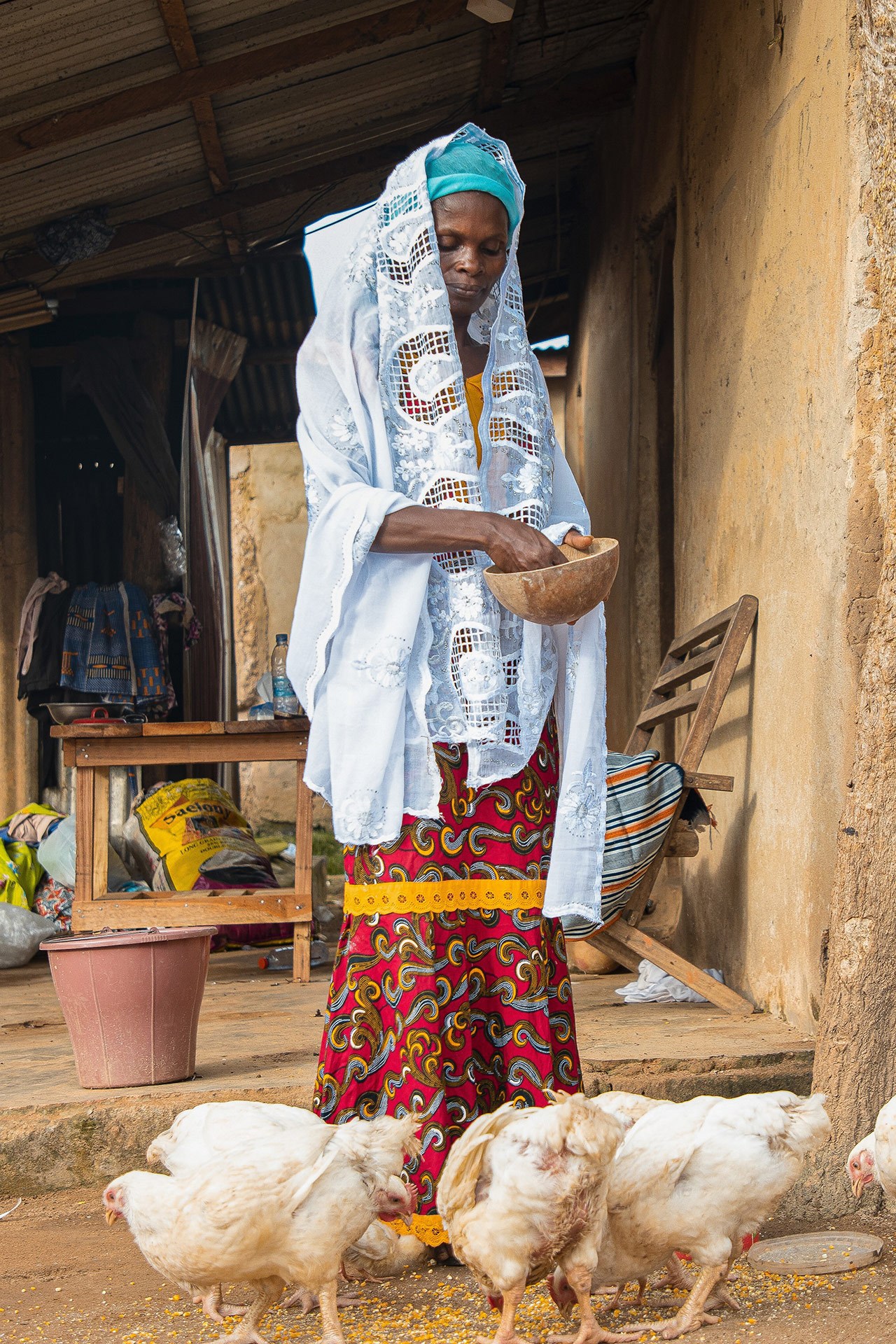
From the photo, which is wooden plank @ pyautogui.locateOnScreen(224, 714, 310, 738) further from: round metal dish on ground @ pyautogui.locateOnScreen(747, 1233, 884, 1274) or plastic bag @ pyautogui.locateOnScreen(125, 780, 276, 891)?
round metal dish on ground @ pyautogui.locateOnScreen(747, 1233, 884, 1274)

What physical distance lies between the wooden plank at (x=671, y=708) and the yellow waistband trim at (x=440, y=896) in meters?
1.90

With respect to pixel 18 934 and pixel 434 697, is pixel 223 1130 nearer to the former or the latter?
pixel 434 697

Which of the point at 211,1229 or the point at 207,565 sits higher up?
the point at 207,565

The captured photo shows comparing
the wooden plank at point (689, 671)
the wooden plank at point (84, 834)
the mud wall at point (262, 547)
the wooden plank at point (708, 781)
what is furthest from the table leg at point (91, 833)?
the mud wall at point (262, 547)

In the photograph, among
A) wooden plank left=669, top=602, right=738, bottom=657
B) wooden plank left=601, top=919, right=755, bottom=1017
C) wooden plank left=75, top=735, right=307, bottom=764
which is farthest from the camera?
wooden plank left=75, top=735, right=307, bottom=764

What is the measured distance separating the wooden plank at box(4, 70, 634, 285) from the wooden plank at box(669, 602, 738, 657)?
3.60m

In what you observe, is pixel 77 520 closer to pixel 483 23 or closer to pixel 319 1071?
pixel 483 23

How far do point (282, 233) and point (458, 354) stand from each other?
19.1 ft

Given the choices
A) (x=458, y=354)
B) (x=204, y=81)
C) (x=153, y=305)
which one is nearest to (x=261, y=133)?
(x=204, y=81)

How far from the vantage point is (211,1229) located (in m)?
2.01

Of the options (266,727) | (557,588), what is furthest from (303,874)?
(557,588)

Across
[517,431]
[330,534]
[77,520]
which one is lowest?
[330,534]

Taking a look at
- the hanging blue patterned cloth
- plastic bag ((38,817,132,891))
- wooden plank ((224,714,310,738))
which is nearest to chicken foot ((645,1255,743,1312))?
wooden plank ((224,714,310,738))

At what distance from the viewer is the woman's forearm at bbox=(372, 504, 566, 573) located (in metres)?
2.38
